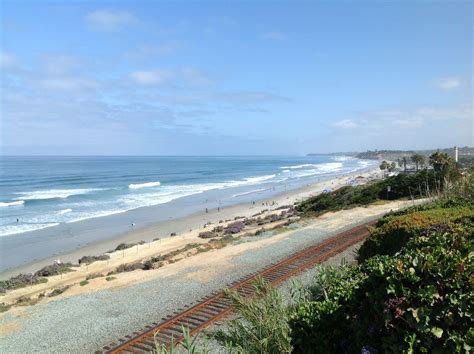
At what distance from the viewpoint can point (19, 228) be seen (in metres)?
36.2

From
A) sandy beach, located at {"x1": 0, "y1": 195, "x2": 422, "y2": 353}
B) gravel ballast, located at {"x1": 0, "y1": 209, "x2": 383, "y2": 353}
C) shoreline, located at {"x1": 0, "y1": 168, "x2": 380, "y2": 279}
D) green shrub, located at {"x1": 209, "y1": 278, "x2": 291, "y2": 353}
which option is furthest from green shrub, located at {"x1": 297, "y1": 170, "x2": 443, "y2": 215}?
green shrub, located at {"x1": 209, "y1": 278, "x2": 291, "y2": 353}

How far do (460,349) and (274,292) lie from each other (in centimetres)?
219

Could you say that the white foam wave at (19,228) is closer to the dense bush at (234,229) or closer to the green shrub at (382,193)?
the dense bush at (234,229)

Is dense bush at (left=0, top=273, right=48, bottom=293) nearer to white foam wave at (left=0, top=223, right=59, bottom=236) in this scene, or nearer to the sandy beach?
the sandy beach

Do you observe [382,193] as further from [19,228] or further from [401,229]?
[19,228]

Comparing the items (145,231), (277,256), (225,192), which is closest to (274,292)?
(277,256)

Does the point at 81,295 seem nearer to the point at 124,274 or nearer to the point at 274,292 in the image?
the point at 124,274

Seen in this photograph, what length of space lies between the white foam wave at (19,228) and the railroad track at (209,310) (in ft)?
92.8

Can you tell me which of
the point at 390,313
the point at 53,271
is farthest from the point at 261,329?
the point at 53,271

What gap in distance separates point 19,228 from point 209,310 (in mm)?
31948

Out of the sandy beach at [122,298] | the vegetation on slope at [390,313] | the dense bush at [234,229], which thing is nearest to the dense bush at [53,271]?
the sandy beach at [122,298]

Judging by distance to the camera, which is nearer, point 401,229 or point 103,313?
point 401,229

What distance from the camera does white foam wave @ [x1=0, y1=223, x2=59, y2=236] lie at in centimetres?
3425

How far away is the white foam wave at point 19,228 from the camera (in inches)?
1348
